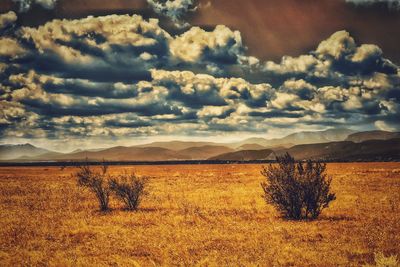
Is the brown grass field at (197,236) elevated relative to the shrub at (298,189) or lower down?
lower down

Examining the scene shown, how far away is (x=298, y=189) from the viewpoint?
16.4 meters

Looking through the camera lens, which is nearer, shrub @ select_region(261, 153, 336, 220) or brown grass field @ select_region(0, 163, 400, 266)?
brown grass field @ select_region(0, 163, 400, 266)

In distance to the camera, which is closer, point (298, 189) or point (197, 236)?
point (197, 236)

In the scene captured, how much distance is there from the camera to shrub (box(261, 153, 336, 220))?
16406mm

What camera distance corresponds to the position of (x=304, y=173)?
1688cm

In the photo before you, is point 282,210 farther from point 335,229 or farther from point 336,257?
point 336,257

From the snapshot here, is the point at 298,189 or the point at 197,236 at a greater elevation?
the point at 298,189

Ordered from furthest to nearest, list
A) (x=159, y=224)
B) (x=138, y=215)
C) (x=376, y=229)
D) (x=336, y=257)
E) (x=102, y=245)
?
(x=138, y=215) < (x=159, y=224) < (x=376, y=229) < (x=102, y=245) < (x=336, y=257)

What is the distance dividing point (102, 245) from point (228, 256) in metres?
4.29

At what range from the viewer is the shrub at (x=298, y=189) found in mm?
16406

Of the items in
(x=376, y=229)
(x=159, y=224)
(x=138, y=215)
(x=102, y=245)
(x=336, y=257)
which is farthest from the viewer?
(x=138, y=215)

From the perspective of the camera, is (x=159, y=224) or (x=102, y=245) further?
(x=159, y=224)

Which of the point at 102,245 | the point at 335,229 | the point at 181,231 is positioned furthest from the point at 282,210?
the point at 102,245

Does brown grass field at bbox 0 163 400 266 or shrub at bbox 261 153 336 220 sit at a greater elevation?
shrub at bbox 261 153 336 220
